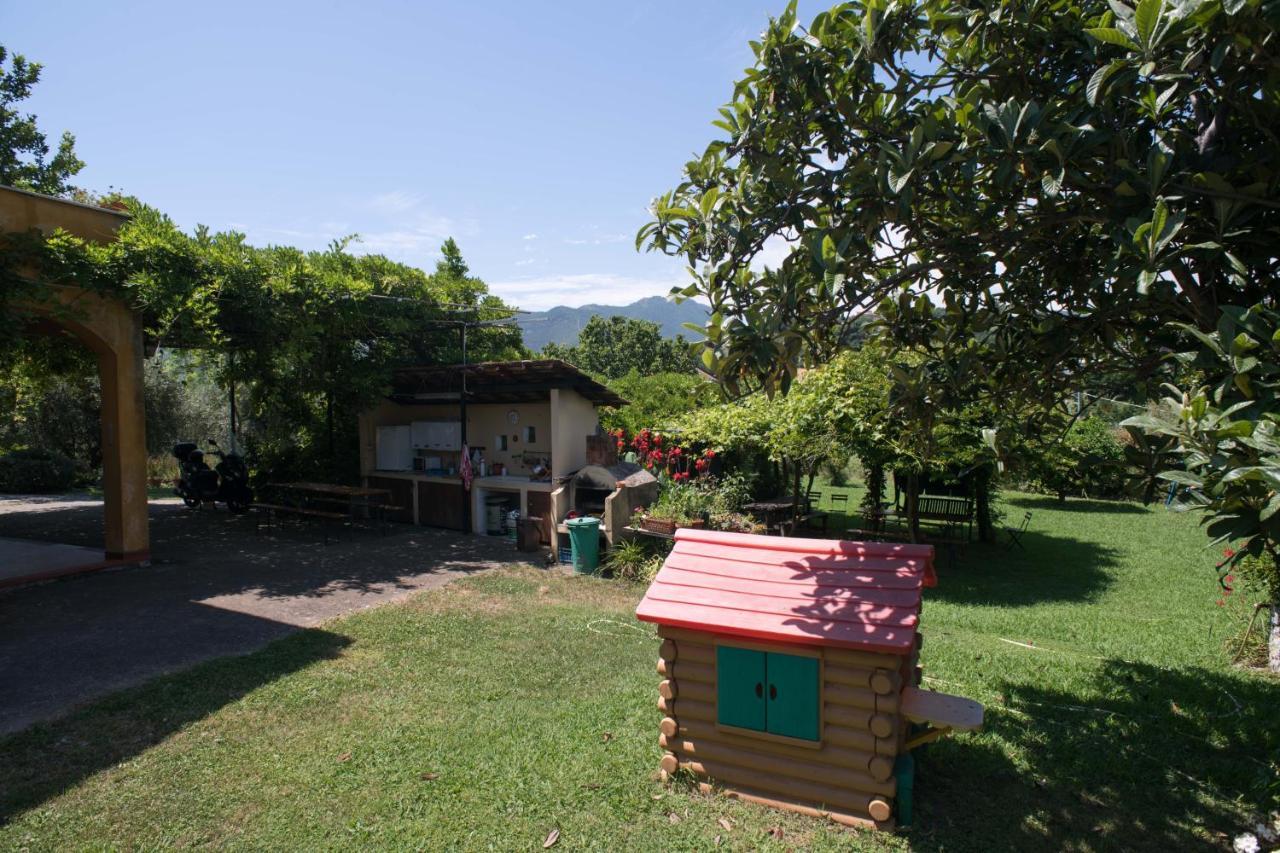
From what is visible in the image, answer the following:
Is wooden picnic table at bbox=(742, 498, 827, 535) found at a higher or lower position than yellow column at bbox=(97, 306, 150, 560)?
lower

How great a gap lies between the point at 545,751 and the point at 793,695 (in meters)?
2.06

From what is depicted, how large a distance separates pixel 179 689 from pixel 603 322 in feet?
201

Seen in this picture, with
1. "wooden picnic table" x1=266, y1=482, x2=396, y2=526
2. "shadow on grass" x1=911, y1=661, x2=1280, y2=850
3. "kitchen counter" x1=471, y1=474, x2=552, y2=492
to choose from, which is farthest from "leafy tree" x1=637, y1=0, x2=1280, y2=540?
"wooden picnic table" x1=266, y1=482, x2=396, y2=526

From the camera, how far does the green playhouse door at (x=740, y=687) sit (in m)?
4.67

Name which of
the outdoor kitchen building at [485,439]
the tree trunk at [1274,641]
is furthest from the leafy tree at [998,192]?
the outdoor kitchen building at [485,439]

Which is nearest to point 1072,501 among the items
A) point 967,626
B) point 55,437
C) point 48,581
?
point 967,626

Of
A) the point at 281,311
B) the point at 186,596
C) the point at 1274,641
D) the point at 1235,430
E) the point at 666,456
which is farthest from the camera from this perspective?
the point at 666,456

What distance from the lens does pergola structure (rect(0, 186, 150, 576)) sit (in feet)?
33.9

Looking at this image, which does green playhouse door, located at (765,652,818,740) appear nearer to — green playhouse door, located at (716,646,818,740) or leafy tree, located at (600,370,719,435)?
green playhouse door, located at (716,646,818,740)

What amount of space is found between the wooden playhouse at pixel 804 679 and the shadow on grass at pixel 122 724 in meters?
4.17

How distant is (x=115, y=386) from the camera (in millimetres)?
10898

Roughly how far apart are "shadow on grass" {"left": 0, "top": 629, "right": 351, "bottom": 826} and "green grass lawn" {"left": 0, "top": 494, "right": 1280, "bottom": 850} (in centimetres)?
2

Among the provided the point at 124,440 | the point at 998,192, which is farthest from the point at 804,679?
the point at 124,440

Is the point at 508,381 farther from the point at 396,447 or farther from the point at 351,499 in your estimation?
the point at 351,499
